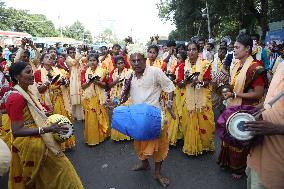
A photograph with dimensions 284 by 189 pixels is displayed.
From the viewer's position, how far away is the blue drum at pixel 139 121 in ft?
13.9

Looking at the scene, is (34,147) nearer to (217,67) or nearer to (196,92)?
(196,92)

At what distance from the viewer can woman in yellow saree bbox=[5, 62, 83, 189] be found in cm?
347

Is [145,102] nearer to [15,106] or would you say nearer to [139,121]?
[139,121]

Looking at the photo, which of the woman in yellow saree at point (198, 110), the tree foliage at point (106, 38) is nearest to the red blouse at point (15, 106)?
the woman in yellow saree at point (198, 110)

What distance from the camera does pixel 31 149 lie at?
356 centimetres

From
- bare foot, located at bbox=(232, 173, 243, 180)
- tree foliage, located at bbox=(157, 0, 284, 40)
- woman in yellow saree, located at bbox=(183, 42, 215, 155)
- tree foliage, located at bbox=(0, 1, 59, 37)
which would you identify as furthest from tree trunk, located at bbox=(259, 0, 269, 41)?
tree foliage, located at bbox=(0, 1, 59, 37)

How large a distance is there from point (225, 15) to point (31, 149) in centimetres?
2649

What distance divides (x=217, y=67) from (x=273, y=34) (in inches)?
344

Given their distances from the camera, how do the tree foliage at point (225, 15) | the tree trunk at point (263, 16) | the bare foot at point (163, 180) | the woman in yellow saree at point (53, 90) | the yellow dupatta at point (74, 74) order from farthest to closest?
the tree foliage at point (225, 15)
the tree trunk at point (263, 16)
the yellow dupatta at point (74, 74)
the woman in yellow saree at point (53, 90)
the bare foot at point (163, 180)

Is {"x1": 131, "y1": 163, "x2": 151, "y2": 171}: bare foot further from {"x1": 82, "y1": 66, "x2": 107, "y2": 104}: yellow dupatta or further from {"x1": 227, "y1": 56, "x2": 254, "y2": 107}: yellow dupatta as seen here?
{"x1": 82, "y1": 66, "x2": 107, "y2": 104}: yellow dupatta

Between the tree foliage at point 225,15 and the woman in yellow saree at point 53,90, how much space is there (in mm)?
14870

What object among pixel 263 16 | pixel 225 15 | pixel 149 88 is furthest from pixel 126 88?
pixel 225 15

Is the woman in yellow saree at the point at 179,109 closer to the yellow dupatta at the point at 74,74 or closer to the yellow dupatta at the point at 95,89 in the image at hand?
the yellow dupatta at the point at 95,89

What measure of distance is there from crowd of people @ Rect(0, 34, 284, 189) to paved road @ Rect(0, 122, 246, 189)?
0.17 meters
